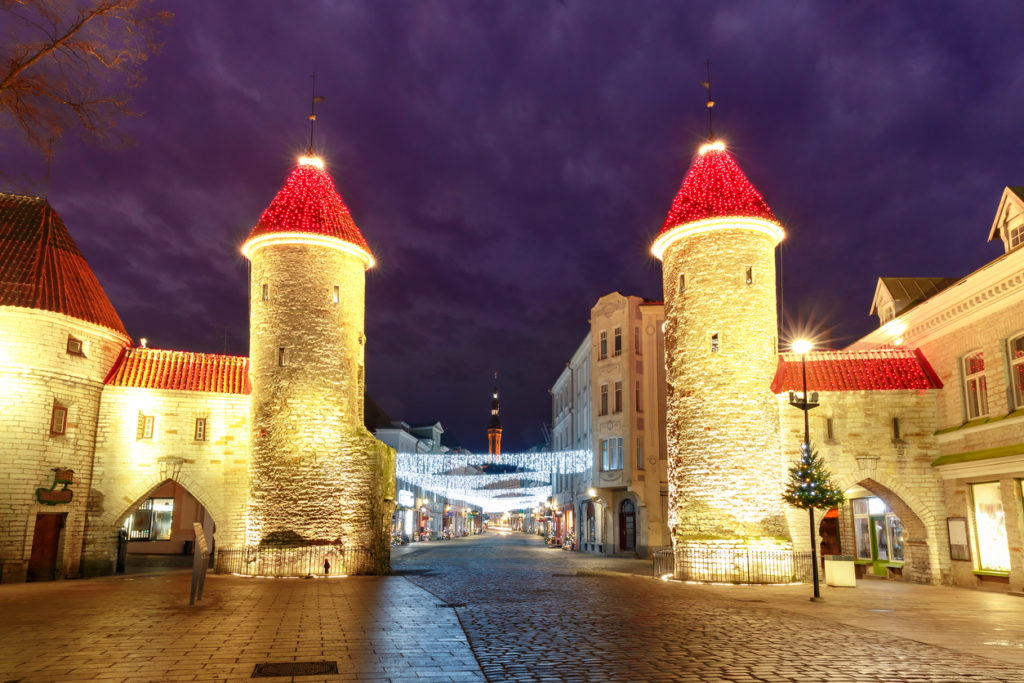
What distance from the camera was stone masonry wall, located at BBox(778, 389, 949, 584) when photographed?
23.3 meters

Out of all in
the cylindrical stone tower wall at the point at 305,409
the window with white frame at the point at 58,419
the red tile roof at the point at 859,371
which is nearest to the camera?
the window with white frame at the point at 58,419

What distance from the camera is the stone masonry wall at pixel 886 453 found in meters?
23.3

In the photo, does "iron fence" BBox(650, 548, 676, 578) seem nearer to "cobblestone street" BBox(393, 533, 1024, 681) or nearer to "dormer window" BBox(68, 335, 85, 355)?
"cobblestone street" BBox(393, 533, 1024, 681)

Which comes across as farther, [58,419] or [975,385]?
[58,419]

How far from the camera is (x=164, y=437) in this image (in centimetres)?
2675

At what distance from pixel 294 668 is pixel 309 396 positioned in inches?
709

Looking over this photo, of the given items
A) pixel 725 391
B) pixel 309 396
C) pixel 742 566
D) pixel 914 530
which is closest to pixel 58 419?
pixel 309 396

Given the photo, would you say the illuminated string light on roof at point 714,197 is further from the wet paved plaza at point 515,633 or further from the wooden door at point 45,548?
the wooden door at point 45,548

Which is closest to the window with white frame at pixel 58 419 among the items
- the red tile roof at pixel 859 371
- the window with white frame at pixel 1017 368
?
the red tile roof at pixel 859 371

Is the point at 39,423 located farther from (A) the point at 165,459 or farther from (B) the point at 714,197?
(B) the point at 714,197

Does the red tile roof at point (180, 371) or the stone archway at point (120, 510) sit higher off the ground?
the red tile roof at point (180, 371)

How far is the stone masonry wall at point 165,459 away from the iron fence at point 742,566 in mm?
15245

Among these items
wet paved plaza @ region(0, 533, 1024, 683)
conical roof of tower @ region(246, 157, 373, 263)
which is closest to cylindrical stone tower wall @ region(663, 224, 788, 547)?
wet paved plaza @ region(0, 533, 1024, 683)

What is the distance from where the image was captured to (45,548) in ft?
78.7
